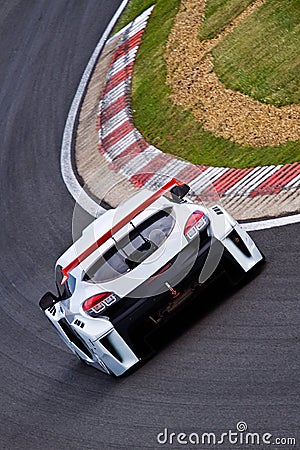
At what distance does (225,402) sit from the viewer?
33.6 feet

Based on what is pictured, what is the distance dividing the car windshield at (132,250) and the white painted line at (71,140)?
140 inches

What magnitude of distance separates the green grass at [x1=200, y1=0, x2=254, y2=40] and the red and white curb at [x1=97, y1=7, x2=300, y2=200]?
161 cm

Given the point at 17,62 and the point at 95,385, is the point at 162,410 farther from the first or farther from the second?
the point at 17,62

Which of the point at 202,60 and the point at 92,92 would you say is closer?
the point at 202,60

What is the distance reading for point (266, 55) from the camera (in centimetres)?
1599

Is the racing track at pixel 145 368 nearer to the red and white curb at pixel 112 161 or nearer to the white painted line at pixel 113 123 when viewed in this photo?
the red and white curb at pixel 112 161

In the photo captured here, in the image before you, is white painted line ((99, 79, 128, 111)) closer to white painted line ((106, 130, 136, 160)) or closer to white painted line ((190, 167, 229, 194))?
white painted line ((106, 130, 136, 160))

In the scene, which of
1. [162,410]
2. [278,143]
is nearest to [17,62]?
[278,143]

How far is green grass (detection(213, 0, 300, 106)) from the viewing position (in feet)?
49.6

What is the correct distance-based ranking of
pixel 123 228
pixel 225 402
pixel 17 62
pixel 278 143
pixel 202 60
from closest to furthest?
pixel 225 402
pixel 123 228
pixel 278 143
pixel 202 60
pixel 17 62

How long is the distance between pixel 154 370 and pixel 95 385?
84cm

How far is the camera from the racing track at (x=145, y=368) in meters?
10.2

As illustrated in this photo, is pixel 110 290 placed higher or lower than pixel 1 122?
higher

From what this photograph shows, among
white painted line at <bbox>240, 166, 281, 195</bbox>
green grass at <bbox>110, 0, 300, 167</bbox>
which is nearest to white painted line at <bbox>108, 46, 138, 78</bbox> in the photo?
green grass at <bbox>110, 0, 300, 167</bbox>
